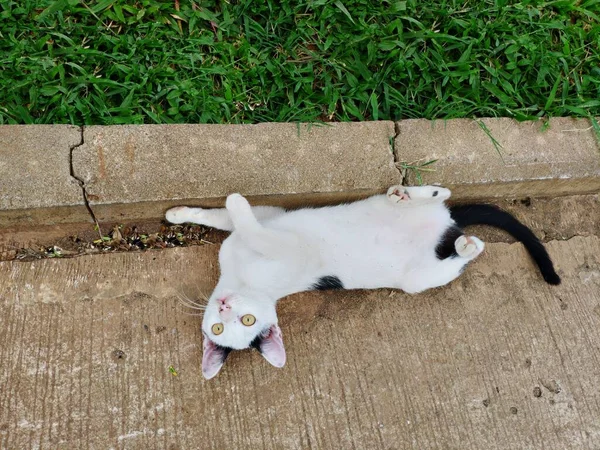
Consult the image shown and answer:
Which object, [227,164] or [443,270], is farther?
[443,270]

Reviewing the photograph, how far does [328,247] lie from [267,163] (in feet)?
1.67

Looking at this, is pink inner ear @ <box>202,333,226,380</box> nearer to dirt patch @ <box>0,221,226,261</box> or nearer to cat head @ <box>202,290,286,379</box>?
cat head @ <box>202,290,286,379</box>

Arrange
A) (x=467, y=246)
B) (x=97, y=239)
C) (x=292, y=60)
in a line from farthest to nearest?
(x=292, y=60) < (x=97, y=239) < (x=467, y=246)

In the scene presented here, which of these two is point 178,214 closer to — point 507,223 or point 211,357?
point 211,357

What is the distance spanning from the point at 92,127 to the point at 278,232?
1.01 meters

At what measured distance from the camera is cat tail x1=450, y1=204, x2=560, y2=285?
2.53 meters

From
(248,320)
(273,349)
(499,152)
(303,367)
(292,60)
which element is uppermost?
Result: (292,60)

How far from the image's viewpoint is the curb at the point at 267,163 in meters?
2.12

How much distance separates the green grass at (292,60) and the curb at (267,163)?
0.53 ft

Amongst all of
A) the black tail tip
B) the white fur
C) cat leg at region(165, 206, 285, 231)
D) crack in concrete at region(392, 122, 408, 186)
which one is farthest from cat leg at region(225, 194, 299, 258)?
the black tail tip

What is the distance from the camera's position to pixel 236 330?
2.11 m

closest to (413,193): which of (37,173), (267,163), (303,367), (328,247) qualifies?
(328,247)

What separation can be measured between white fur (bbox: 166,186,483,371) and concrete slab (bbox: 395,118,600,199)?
184mm

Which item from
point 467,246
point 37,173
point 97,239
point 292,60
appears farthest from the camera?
point 292,60
